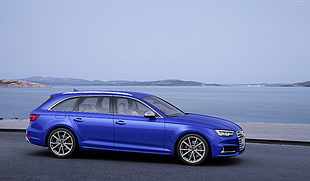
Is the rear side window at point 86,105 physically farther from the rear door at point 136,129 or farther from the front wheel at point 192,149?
the front wheel at point 192,149

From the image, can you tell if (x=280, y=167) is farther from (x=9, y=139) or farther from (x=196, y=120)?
(x=9, y=139)

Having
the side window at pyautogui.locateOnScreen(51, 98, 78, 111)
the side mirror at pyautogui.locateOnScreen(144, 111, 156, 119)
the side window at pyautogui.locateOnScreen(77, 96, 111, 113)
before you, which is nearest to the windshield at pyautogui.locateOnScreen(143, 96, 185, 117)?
the side mirror at pyautogui.locateOnScreen(144, 111, 156, 119)

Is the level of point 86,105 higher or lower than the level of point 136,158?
higher

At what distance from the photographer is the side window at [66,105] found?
9031 millimetres

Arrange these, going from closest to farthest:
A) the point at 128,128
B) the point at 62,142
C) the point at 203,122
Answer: the point at 203,122 < the point at 128,128 < the point at 62,142

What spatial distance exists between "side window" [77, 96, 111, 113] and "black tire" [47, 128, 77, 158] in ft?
2.00

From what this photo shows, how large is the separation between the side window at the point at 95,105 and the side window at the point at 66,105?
8.3 inches

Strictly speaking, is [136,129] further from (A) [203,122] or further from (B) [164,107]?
(A) [203,122]

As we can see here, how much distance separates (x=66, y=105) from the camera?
356 inches

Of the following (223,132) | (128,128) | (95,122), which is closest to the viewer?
(223,132)

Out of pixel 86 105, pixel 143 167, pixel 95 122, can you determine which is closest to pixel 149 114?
pixel 143 167

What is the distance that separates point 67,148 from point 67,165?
83cm

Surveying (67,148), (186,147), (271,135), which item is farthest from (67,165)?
(271,135)

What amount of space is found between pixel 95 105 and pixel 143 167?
1898mm
